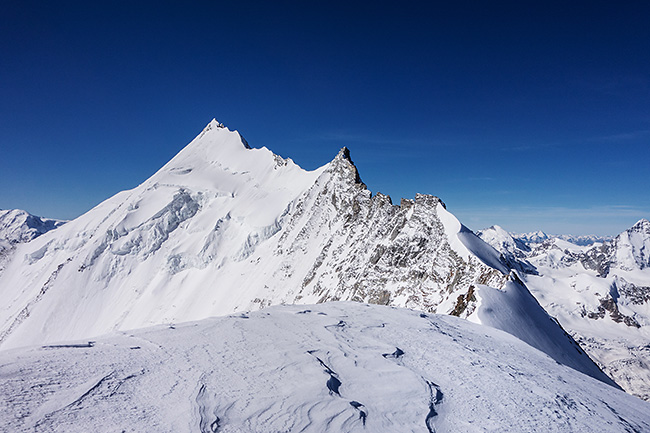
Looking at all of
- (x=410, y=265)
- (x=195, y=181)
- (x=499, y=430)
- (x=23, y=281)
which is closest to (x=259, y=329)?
(x=499, y=430)

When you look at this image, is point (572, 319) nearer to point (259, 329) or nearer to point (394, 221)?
point (394, 221)

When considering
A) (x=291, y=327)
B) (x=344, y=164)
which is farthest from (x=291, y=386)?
(x=344, y=164)

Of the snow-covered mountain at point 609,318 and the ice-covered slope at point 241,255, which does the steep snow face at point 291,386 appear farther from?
the snow-covered mountain at point 609,318

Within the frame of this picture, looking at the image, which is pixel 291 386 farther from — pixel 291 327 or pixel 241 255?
pixel 241 255

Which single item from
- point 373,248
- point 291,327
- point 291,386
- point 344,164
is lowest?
point 291,386

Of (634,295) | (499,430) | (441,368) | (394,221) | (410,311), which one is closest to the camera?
(499,430)

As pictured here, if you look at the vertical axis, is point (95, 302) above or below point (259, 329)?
below

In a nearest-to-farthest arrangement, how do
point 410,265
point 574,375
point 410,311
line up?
point 574,375
point 410,311
point 410,265
